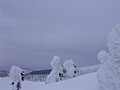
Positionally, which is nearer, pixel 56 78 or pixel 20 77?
pixel 20 77

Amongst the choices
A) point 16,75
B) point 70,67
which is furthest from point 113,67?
point 70,67

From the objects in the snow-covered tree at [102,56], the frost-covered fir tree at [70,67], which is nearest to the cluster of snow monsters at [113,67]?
the snow-covered tree at [102,56]

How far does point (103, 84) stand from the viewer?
237 inches

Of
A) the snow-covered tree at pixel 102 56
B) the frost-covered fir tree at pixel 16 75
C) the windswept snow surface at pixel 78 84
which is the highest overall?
the snow-covered tree at pixel 102 56

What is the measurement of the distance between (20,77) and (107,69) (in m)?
9.23

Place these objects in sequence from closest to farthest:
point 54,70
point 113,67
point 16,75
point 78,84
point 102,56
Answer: point 113,67
point 78,84
point 16,75
point 102,56
point 54,70

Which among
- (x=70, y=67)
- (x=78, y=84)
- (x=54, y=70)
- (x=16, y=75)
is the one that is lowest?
(x=78, y=84)

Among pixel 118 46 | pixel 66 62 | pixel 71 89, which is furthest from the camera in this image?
pixel 66 62

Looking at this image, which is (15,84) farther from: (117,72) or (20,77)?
(117,72)

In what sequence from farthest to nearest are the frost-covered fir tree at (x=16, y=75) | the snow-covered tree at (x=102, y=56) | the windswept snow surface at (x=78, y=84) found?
the snow-covered tree at (x=102, y=56) → the frost-covered fir tree at (x=16, y=75) → the windswept snow surface at (x=78, y=84)

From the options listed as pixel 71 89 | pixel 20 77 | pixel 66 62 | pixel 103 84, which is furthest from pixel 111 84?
pixel 66 62

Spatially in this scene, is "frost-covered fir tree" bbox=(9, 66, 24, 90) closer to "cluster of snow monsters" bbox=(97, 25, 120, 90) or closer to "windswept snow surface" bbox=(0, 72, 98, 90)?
"windswept snow surface" bbox=(0, 72, 98, 90)

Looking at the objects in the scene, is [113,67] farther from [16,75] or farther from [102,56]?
[16,75]

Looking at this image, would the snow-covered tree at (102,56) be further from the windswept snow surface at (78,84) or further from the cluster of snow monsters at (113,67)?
the cluster of snow monsters at (113,67)
